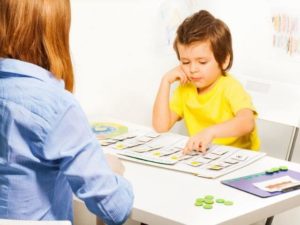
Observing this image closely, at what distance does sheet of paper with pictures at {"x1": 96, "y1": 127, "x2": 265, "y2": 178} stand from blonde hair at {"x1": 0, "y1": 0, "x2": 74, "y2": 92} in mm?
541

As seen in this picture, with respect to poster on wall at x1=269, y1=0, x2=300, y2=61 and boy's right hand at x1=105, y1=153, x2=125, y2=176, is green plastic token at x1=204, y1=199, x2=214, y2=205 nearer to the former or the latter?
boy's right hand at x1=105, y1=153, x2=125, y2=176

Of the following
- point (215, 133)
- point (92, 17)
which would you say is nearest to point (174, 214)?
point (215, 133)

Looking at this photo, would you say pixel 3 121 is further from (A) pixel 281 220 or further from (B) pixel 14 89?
(A) pixel 281 220

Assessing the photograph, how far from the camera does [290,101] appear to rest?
1974 mm

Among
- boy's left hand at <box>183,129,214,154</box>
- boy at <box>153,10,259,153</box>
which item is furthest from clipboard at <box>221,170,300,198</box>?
boy at <box>153,10,259,153</box>

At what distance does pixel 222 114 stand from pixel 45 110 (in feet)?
3.77

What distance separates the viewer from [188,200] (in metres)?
1.12

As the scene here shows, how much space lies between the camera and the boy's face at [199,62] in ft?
5.88

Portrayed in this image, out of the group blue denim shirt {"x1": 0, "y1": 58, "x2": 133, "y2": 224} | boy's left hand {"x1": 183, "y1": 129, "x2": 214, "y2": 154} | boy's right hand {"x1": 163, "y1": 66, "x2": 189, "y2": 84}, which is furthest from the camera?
boy's right hand {"x1": 163, "y1": 66, "x2": 189, "y2": 84}

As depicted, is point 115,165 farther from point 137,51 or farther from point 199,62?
point 137,51

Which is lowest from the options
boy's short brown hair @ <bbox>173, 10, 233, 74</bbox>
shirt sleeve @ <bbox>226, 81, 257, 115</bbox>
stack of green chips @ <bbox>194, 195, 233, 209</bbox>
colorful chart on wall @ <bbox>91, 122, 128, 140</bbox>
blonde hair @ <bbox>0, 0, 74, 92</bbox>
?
colorful chart on wall @ <bbox>91, 122, 128, 140</bbox>

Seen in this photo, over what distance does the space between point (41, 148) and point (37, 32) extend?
19 centimetres

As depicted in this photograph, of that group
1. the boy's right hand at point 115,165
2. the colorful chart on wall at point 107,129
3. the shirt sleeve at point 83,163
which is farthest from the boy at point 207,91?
the shirt sleeve at point 83,163

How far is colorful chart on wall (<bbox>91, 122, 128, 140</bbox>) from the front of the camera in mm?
1630
